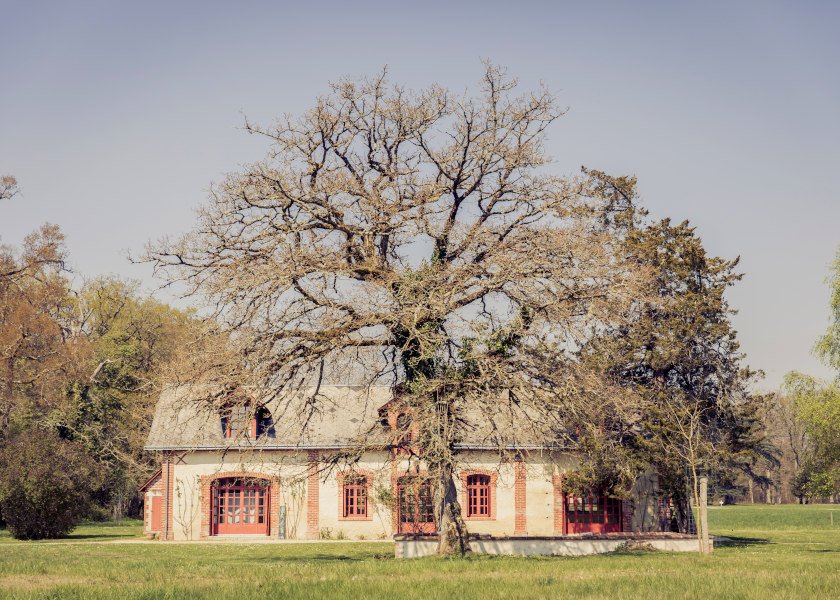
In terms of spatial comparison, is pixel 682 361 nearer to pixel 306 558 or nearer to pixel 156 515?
pixel 306 558

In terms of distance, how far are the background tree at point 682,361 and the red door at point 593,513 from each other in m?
4.69

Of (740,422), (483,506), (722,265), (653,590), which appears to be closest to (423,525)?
(483,506)

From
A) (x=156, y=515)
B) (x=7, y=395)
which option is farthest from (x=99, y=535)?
(x=7, y=395)

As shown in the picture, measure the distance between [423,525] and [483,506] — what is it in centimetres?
253

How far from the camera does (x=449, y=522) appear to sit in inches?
1027

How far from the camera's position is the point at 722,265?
35.5 metres

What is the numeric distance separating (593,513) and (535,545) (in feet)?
42.7

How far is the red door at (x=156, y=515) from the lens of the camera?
4053cm

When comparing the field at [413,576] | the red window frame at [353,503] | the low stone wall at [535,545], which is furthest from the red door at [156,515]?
the low stone wall at [535,545]

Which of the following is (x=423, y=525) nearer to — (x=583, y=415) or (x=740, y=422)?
(x=740, y=422)

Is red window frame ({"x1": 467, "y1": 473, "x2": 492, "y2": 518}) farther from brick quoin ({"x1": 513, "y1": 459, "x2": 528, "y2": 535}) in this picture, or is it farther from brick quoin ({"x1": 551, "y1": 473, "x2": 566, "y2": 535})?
brick quoin ({"x1": 551, "y1": 473, "x2": 566, "y2": 535})

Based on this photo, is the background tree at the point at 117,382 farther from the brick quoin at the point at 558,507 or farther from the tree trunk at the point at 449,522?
the tree trunk at the point at 449,522

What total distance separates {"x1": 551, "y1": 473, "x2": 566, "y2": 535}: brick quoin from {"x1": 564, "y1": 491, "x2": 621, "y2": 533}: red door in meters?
0.23

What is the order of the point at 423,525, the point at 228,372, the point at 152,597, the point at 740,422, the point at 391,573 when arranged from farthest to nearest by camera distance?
the point at 423,525 < the point at 740,422 < the point at 228,372 < the point at 391,573 < the point at 152,597
